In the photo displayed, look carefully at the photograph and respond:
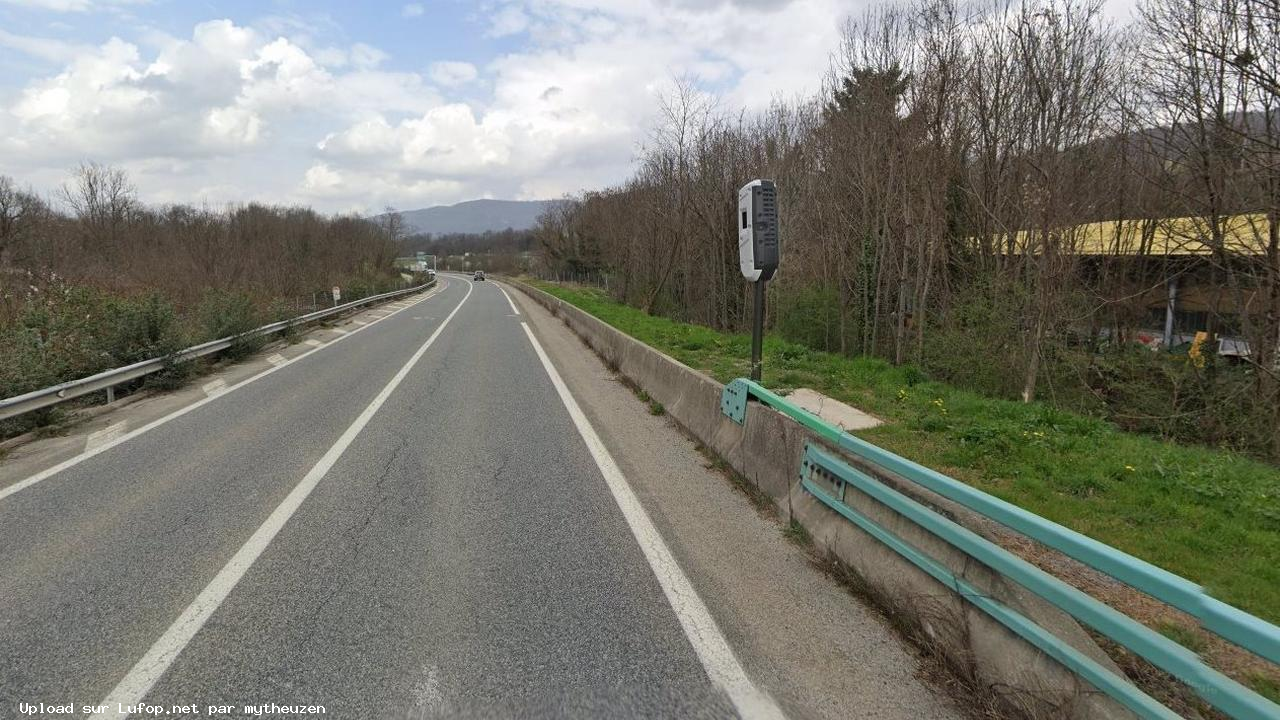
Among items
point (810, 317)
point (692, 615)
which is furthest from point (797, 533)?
point (810, 317)

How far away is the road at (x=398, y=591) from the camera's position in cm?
298

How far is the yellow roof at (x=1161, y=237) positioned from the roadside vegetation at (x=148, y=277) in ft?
55.2

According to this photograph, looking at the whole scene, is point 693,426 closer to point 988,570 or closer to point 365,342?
point 988,570

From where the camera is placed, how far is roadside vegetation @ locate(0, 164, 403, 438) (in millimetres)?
10844

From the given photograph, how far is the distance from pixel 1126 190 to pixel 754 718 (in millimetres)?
18184

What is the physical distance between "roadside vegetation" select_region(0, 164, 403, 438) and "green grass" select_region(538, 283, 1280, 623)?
10574 millimetres

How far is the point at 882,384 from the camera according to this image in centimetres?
959

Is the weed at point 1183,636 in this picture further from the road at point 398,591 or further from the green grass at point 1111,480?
the road at point 398,591

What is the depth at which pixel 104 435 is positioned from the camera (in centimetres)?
785

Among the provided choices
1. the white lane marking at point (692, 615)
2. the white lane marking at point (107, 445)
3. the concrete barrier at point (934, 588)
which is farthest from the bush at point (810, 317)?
the white lane marking at point (107, 445)

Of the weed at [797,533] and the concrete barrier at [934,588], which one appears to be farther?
the weed at [797,533]

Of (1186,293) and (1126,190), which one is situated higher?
(1126,190)

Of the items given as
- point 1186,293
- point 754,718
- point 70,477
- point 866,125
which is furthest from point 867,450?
point 1186,293

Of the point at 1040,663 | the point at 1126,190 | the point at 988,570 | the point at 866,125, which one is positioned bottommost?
the point at 1040,663
